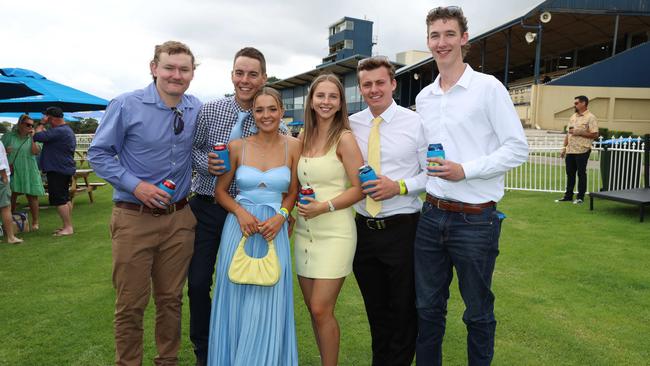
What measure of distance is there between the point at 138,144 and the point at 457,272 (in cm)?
240

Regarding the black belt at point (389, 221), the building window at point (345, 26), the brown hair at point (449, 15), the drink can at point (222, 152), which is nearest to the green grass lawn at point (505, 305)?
the black belt at point (389, 221)

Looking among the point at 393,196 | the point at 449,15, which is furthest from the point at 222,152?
the point at 449,15

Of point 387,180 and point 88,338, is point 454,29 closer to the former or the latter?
point 387,180

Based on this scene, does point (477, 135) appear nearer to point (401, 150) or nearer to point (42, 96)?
point (401, 150)

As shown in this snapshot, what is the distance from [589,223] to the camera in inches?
348

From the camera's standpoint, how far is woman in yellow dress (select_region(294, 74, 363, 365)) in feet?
10.4

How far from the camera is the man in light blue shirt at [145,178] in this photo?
10.3 feet

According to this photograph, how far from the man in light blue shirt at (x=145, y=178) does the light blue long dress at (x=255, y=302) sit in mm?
459

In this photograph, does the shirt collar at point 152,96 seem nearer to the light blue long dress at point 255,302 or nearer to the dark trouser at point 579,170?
the light blue long dress at point 255,302

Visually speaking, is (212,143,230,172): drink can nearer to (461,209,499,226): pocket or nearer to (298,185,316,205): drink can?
(298,185,316,205): drink can

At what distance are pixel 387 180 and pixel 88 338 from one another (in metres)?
3.23

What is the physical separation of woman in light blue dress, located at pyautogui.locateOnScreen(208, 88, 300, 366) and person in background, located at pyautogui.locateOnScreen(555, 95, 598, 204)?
9665 mm

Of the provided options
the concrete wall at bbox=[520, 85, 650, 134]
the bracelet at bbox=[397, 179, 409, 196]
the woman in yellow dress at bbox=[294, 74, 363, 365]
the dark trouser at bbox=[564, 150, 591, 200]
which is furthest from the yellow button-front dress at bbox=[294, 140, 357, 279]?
the concrete wall at bbox=[520, 85, 650, 134]

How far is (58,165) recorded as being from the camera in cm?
848
